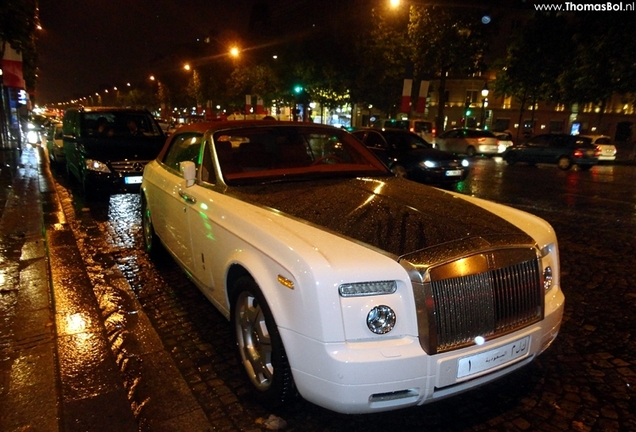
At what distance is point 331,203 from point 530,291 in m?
1.41

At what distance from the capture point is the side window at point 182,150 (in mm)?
4702

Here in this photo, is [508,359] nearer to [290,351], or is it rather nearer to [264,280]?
[290,351]

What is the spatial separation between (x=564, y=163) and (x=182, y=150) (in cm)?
1891

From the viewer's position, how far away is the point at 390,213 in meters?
3.17

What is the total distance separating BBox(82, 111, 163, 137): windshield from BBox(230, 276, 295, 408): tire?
856 centimetres

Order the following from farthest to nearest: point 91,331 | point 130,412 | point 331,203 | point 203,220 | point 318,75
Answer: point 318,75, point 91,331, point 203,220, point 331,203, point 130,412

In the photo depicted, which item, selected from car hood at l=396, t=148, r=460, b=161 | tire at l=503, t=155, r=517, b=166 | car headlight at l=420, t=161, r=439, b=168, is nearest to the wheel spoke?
car headlight at l=420, t=161, r=439, b=168

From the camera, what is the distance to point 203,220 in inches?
150

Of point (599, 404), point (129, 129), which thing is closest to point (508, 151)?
point (129, 129)

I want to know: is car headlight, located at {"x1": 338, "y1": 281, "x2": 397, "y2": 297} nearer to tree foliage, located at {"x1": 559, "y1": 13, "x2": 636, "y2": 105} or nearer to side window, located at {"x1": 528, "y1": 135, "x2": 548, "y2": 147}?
side window, located at {"x1": 528, "y1": 135, "x2": 548, "y2": 147}

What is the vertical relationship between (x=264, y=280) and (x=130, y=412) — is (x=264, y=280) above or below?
above

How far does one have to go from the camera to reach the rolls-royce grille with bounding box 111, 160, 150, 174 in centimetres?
941

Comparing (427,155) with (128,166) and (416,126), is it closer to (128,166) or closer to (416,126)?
(128,166)

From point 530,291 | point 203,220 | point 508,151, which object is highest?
point 203,220
